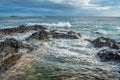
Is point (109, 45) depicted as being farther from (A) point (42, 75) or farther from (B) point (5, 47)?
(A) point (42, 75)

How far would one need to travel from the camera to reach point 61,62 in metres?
11.4

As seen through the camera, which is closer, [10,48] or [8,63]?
[8,63]

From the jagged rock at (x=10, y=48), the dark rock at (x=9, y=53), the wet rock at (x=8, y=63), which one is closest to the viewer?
the wet rock at (x=8, y=63)

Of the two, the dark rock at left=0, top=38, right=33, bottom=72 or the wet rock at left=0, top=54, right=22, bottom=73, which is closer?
the wet rock at left=0, top=54, right=22, bottom=73

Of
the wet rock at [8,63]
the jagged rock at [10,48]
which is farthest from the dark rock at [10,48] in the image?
the wet rock at [8,63]

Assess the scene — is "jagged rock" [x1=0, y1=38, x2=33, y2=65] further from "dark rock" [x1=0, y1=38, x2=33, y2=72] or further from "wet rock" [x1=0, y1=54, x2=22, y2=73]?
"wet rock" [x1=0, y1=54, x2=22, y2=73]

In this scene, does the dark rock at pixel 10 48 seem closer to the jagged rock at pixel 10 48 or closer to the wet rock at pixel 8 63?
the jagged rock at pixel 10 48

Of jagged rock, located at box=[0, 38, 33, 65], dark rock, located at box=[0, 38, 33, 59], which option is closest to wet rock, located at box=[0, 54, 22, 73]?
jagged rock, located at box=[0, 38, 33, 65]

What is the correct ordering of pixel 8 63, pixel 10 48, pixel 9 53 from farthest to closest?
1. pixel 10 48
2. pixel 9 53
3. pixel 8 63

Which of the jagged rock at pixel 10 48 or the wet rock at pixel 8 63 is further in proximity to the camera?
the jagged rock at pixel 10 48

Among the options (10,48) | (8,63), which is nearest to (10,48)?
(10,48)

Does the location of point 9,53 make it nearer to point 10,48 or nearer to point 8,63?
point 10,48

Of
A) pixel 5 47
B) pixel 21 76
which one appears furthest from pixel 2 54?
pixel 21 76

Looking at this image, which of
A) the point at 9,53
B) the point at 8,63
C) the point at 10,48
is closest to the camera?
the point at 8,63
